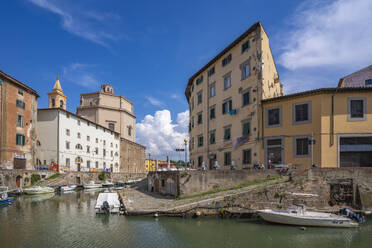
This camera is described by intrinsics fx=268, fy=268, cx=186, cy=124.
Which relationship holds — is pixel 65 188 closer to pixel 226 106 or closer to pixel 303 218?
pixel 226 106

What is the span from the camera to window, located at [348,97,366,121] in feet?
85.6

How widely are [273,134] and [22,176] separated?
38.3 metres

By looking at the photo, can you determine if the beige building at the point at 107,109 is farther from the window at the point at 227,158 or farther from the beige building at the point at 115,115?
the window at the point at 227,158

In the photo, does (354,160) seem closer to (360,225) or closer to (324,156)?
(324,156)

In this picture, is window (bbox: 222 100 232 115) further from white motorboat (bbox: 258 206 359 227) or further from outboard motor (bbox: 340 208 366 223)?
outboard motor (bbox: 340 208 366 223)

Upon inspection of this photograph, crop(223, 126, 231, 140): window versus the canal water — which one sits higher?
crop(223, 126, 231, 140): window

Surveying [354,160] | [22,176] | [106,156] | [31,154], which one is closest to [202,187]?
[354,160]

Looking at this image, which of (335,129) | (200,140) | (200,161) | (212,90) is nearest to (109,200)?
(200,161)

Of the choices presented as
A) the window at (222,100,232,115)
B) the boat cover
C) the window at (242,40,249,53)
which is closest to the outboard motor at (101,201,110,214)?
the boat cover

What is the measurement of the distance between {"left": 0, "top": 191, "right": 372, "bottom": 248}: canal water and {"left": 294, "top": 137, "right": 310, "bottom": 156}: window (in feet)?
25.7

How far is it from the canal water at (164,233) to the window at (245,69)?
17.3 m

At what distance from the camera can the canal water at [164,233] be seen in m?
15.2

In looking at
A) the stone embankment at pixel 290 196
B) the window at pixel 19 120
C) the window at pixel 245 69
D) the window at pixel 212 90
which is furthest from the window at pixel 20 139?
the window at pixel 245 69

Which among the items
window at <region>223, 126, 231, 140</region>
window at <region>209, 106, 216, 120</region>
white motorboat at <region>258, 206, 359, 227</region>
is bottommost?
white motorboat at <region>258, 206, 359, 227</region>
